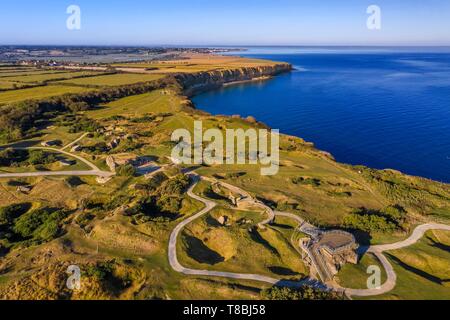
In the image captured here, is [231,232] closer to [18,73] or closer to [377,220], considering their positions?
[377,220]

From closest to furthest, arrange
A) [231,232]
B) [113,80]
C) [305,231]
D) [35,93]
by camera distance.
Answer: [305,231] → [231,232] → [35,93] → [113,80]

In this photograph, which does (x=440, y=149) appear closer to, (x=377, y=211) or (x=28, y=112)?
(x=377, y=211)

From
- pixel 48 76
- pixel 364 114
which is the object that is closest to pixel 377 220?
pixel 364 114

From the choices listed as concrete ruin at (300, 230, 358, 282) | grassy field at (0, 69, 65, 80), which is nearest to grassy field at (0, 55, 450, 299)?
concrete ruin at (300, 230, 358, 282)

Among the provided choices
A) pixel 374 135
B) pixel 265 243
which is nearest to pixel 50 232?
pixel 265 243

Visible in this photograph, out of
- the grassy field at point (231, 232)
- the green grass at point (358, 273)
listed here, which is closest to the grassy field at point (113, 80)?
the grassy field at point (231, 232)
